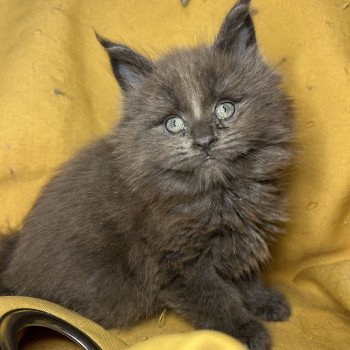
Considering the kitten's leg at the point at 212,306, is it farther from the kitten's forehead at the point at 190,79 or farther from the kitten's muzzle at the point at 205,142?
the kitten's forehead at the point at 190,79

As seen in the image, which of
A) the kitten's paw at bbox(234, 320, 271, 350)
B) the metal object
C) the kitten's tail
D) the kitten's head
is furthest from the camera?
the kitten's tail

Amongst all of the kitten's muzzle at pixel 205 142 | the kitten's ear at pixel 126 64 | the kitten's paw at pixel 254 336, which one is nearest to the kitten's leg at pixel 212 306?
the kitten's paw at pixel 254 336

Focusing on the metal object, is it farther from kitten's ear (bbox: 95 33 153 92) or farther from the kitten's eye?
kitten's ear (bbox: 95 33 153 92)

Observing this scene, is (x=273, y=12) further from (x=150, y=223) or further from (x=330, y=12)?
(x=150, y=223)

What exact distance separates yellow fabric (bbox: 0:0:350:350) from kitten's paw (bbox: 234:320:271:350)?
0.08 metres

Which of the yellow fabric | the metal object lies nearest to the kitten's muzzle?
the yellow fabric

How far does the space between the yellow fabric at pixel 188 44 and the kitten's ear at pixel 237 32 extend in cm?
31

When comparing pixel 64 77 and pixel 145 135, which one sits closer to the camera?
pixel 145 135

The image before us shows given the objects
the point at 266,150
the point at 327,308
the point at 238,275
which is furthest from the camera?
the point at 327,308

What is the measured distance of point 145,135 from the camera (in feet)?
5.76

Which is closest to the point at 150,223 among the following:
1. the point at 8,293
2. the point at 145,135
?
the point at 145,135

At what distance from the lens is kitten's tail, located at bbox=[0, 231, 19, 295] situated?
191 centimetres

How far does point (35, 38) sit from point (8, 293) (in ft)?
3.80

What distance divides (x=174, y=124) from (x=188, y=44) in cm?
70
